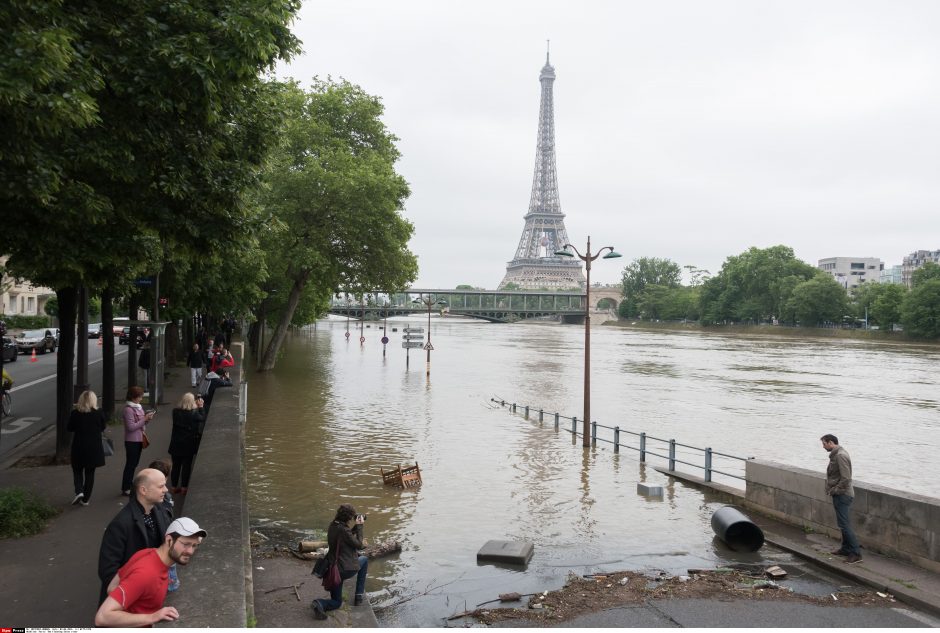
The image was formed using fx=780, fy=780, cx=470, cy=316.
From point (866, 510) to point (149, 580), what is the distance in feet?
34.0

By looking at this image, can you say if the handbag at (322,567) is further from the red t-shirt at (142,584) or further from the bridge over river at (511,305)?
the bridge over river at (511,305)

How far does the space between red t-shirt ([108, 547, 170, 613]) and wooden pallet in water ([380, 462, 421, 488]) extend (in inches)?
477

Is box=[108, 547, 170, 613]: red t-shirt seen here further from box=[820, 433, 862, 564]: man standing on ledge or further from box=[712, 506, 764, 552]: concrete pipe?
box=[712, 506, 764, 552]: concrete pipe

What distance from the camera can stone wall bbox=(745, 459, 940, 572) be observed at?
10453 millimetres

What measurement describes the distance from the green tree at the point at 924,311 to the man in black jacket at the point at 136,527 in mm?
106191

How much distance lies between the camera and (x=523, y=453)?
22.1 metres

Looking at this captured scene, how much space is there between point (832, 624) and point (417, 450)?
14408 millimetres

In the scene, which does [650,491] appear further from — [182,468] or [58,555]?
[58,555]

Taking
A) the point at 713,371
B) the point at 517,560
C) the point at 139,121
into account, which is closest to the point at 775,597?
the point at 517,560

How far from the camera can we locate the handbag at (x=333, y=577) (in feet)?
26.8

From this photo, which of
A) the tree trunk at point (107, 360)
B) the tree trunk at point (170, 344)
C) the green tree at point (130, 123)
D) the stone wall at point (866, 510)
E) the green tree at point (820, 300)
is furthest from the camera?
the green tree at point (820, 300)

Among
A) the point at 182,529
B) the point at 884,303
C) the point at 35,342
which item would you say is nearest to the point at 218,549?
the point at 182,529

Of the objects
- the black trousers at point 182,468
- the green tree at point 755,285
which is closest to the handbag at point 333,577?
the black trousers at point 182,468

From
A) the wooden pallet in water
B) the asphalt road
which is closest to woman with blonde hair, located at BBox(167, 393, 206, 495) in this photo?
the wooden pallet in water
